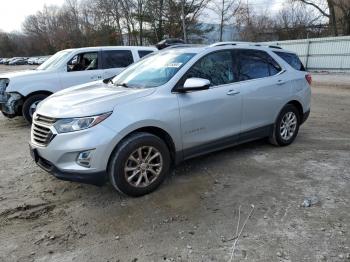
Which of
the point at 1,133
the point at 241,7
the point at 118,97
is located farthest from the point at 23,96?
the point at 241,7

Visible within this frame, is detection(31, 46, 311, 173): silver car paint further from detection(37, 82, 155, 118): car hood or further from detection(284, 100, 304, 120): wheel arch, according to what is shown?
detection(284, 100, 304, 120): wheel arch

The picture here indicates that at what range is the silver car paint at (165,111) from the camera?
3.79 m

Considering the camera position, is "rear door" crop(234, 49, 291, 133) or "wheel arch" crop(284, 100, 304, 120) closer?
"rear door" crop(234, 49, 291, 133)

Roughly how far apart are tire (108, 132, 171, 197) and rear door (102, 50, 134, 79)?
5.35 meters

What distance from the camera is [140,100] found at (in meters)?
Result: 4.11

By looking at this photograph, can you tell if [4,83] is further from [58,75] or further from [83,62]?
[83,62]

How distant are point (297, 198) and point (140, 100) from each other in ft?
7.19

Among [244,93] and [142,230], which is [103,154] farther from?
[244,93]

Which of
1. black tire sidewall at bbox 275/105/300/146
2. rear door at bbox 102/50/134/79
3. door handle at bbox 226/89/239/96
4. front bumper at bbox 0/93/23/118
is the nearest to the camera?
door handle at bbox 226/89/239/96

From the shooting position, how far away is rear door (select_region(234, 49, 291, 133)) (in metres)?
5.22

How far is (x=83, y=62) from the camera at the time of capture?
9.08 meters

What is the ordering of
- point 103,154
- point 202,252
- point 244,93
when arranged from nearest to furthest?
point 202,252 < point 103,154 < point 244,93

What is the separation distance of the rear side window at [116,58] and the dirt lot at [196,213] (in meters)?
4.25

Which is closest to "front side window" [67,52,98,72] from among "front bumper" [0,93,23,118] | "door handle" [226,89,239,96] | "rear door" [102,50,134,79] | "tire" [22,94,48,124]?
"rear door" [102,50,134,79]
